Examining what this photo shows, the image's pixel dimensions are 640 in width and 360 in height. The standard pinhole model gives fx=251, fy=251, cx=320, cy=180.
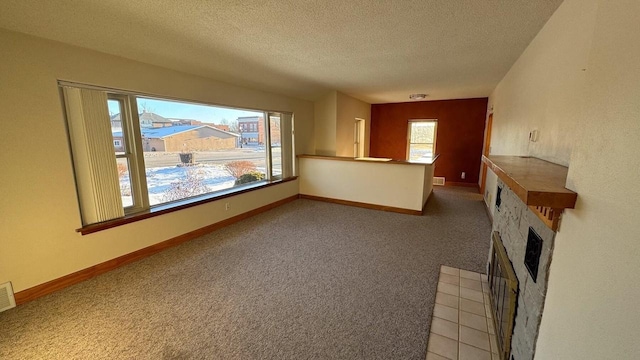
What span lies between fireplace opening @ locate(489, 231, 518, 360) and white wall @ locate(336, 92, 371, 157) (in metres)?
3.94

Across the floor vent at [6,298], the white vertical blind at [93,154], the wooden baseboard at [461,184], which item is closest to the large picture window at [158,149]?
the white vertical blind at [93,154]

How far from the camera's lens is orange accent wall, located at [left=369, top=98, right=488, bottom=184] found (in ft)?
21.0

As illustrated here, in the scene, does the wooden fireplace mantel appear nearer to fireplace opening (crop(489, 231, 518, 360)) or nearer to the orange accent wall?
fireplace opening (crop(489, 231, 518, 360))

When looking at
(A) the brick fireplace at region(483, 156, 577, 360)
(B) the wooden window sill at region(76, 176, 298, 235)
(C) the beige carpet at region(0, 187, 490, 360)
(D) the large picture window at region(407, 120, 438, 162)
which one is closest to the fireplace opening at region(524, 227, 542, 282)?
(A) the brick fireplace at region(483, 156, 577, 360)

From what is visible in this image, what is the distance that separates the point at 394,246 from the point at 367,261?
21.6 inches

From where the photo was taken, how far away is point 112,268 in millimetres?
2617

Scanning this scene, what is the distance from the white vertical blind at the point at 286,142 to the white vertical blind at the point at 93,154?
2781 millimetres

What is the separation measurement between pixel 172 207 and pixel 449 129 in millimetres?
6557

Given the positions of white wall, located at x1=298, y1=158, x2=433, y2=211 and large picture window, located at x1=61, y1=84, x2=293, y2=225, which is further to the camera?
white wall, located at x1=298, y1=158, x2=433, y2=211

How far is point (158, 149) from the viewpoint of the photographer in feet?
10.0

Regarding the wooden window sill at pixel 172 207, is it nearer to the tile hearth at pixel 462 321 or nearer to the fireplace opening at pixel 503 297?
the tile hearth at pixel 462 321

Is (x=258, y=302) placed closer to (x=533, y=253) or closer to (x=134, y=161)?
(x=533, y=253)

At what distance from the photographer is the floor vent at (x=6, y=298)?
2.00 metres

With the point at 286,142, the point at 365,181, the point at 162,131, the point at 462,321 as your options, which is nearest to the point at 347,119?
the point at 286,142
